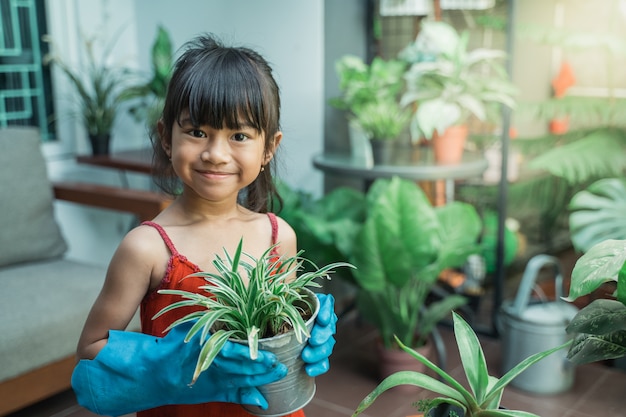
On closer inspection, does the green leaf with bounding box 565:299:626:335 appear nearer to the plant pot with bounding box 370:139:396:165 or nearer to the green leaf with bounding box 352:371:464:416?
the green leaf with bounding box 352:371:464:416

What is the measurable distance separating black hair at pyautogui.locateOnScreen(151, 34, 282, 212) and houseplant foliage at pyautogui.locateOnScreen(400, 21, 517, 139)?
4.40ft

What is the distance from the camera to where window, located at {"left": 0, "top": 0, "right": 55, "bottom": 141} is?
2.89 metres

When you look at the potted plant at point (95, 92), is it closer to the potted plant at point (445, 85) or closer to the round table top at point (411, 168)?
the round table top at point (411, 168)

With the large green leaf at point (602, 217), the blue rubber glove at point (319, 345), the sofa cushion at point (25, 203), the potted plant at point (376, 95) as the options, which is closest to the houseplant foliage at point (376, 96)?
the potted plant at point (376, 95)

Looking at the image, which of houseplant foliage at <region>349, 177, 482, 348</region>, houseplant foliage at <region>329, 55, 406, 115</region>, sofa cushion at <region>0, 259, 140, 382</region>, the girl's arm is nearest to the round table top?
houseplant foliage at <region>349, 177, 482, 348</region>

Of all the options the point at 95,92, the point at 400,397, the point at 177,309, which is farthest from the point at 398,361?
the point at 95,92

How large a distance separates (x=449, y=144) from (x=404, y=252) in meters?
0.55

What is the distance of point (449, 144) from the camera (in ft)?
8.35

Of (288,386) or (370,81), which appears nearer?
(288,386)

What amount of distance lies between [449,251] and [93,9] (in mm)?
1984

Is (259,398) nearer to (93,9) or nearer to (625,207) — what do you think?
(625,207)

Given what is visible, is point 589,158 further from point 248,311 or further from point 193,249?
point 248,311

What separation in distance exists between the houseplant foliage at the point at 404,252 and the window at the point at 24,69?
5.30 feet

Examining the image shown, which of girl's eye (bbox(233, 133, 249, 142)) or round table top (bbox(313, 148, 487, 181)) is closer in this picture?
girl's eye (bbox(233, 133, 249, 142))
